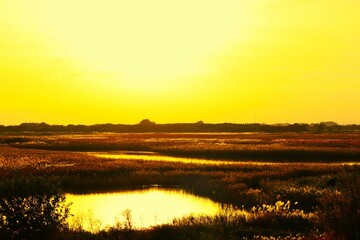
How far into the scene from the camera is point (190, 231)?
18141 millimetres

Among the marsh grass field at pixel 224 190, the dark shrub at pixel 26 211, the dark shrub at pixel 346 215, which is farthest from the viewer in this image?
the dark shrub at pixel 26 211

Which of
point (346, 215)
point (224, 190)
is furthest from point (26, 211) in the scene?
point (224, 190)

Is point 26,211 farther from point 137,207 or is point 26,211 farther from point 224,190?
point 224,190

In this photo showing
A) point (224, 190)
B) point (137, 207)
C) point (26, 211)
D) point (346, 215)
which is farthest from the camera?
point (224, 190)

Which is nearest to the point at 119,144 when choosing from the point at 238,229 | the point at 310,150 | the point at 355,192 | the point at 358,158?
the point at 310,150

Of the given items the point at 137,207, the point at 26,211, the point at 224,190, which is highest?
the point at 26,211

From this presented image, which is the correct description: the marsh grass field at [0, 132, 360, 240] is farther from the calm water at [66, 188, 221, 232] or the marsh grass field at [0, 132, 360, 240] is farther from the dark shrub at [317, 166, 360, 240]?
the calm water at [66, 188, 221, 232]

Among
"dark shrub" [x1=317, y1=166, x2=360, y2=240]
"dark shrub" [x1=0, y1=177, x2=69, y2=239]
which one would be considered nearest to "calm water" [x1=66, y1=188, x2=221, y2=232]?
"dark shrub" [x1=0, y1=177, x2=69, y2=239]

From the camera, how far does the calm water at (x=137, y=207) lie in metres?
23.0

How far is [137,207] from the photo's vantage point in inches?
1086

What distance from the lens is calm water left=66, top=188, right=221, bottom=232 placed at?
23.0m

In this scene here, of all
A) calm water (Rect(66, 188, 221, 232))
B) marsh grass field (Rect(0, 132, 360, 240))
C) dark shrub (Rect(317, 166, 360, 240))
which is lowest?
calm water (Rect(66, 188, 221, 232))

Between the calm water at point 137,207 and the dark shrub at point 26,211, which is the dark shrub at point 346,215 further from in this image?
the calm water at point 137,207

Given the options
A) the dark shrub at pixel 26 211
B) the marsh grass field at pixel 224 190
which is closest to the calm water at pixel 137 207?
the marsh grass field at pixel 224 190
